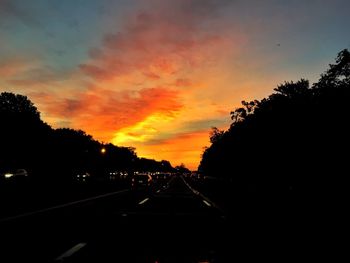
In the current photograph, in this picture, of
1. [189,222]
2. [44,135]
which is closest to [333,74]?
[189,222]

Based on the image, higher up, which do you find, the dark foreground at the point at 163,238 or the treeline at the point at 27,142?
the treeline at the point at 27,142

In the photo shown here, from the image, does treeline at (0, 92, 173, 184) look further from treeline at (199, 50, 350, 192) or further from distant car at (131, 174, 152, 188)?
treeline at (199, 50, 350, 192)

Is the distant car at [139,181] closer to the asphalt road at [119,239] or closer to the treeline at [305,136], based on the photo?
the treeline at [305,136]

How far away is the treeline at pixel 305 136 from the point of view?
44.7 m

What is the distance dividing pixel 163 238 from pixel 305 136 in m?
42.3

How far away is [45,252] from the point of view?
28.3ft

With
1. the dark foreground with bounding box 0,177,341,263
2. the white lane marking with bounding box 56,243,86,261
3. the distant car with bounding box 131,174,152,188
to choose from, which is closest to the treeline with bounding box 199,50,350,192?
the distant car with bounding box 131,174,152,188

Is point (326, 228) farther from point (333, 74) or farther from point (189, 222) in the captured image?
point (333, 74)

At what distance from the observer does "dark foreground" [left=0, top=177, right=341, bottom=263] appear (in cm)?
821

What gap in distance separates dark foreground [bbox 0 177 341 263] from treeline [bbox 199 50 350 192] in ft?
65.0

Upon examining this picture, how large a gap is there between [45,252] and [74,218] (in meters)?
6.58

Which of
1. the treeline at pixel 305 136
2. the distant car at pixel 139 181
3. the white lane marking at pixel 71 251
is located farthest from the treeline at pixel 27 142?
the white lane marking at pixel 71 251

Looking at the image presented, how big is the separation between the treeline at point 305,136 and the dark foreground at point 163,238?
19.8 m

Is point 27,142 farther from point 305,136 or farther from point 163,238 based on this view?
point 163,238
